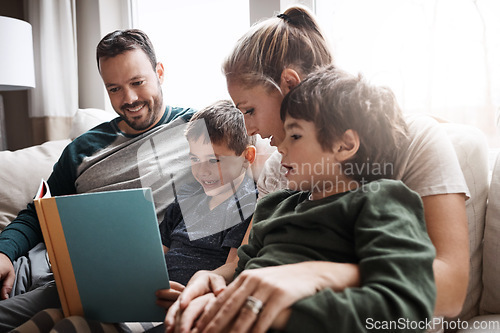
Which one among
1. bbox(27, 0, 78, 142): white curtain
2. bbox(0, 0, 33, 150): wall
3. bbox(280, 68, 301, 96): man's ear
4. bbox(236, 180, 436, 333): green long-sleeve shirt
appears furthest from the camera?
bbox(0, 0, 33, 150): wall

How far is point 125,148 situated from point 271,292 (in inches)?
40.7

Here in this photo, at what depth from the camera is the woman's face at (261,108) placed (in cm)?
101

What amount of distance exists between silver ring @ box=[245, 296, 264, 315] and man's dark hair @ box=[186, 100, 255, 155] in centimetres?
67

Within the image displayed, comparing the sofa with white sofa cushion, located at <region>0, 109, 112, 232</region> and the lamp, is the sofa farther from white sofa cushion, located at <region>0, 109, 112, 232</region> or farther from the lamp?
the lamp

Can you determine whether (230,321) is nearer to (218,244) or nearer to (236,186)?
(218,244)

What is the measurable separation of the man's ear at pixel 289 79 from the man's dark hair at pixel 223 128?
29 cm

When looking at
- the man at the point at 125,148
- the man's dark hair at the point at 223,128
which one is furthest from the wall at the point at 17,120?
the man's dark hair at the point at 223,128

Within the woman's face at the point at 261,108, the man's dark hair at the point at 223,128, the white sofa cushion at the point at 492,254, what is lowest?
the white sofa cushion at the point at 492,254

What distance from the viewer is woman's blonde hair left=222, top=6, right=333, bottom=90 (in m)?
1.00

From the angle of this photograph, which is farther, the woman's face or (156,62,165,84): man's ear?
(156,62,165,84): man's ear

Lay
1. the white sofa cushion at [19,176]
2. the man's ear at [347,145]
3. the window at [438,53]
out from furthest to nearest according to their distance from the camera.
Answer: the white sofa cushion at [19,176], the window at [438,53], the man's ear at [347,145]

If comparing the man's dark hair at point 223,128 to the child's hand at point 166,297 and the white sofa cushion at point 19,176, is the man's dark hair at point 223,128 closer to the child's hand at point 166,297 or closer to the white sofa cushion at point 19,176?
the child's hand at point 166,297

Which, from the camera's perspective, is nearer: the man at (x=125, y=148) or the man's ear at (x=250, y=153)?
the man's ear at (x=250, y=153)

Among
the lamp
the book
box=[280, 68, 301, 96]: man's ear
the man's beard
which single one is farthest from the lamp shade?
box=[280, 68, 301, 96]: man's ear
